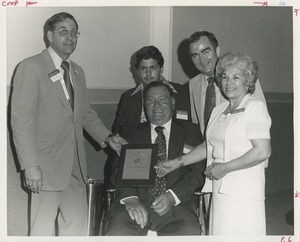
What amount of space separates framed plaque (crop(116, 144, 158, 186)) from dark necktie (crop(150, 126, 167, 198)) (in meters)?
0.11

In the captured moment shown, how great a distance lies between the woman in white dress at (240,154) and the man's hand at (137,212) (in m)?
0.42

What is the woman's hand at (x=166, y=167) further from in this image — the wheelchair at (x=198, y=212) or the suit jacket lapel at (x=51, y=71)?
the suit jacket lapel at (x=51, y=71)

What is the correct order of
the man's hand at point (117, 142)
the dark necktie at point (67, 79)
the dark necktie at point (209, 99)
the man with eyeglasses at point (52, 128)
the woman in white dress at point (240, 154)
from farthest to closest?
1. the dark necktie at point (209, 99)
2. the man's hand at point (117, 142)
3. the dark necktie at point (67, 79)
4. the man with eyeglasses at point (52, 128)
5. the woman in white dress at point (240, 154)

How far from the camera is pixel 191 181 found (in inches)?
97.9

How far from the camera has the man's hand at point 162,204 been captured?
239 cm

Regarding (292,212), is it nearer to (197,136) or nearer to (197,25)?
(197,136)

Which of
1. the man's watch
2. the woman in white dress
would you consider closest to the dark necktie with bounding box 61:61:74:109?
the man's watch

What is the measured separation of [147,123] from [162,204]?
546mm

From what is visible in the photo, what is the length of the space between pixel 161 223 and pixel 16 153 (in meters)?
0.97

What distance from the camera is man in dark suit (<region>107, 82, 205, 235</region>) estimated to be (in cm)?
237

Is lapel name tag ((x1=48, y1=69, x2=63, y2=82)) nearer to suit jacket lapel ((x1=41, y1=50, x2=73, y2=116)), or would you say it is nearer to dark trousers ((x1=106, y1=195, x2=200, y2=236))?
suit jacket lapel ((x1=41, y1=50, x2=73, y2=116))

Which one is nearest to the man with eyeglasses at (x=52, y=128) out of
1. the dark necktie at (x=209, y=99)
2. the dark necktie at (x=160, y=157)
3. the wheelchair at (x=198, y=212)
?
the wheelchair at (x=198, y=212)

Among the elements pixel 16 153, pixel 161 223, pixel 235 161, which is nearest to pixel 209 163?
pixel 235 161

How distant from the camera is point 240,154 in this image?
6.79 feet
